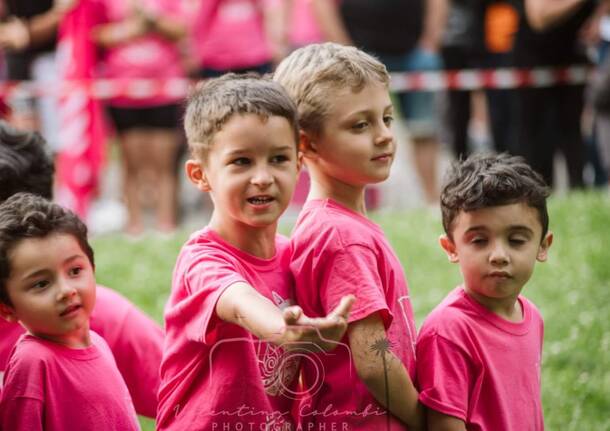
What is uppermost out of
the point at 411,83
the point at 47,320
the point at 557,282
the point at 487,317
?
the point at 411,83

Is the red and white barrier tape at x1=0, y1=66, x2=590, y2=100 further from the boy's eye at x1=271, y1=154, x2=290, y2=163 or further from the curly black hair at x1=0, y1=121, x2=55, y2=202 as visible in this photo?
the boy's eye at x1=271, y1=154, x2=290, y2=163

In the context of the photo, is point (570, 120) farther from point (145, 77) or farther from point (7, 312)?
point (7, 312)

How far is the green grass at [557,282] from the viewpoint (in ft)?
18.2

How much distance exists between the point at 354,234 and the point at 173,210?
252 inches

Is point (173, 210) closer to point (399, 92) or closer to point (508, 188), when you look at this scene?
point (399, 92)

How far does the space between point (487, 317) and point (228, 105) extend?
999mm

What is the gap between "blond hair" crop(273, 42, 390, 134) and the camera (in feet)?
11.9

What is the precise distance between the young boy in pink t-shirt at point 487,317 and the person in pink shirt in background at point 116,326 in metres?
1.05

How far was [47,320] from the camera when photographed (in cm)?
343

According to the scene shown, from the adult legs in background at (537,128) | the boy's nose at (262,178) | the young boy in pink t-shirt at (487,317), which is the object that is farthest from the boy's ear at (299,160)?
the adult legs in background at (537,128)

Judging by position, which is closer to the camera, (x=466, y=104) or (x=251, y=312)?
(x=251, y=312)

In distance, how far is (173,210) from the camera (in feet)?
32.1

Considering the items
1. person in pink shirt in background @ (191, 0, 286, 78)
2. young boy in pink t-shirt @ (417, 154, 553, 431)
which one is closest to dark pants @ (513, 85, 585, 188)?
person in pink shirt in background @ (191, 0, 286, 78)

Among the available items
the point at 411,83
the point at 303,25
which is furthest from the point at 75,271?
the point at 303,25
